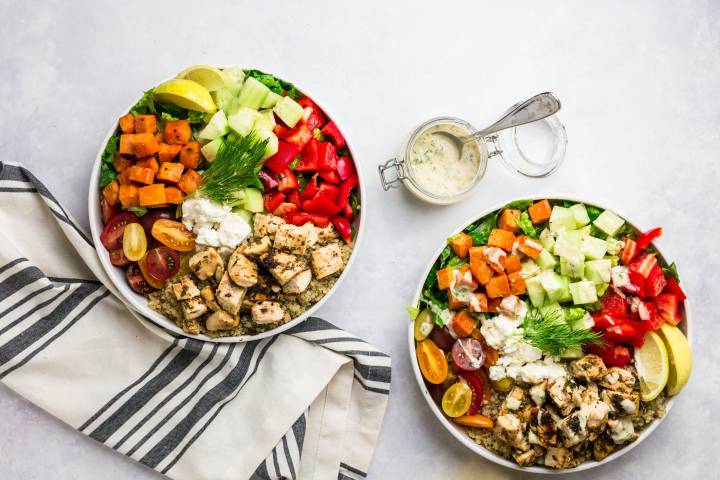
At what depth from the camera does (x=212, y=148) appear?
2686 mm

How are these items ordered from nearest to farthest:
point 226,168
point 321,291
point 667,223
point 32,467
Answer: point 226,168, point 321,291, point 32,467, point 667,223

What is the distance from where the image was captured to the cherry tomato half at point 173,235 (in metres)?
2.71

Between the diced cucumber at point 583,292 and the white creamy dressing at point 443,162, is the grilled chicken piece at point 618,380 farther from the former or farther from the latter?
the white creamy dressing at point 443,162

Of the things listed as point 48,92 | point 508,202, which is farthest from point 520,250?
point 48,92

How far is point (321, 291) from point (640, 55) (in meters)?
2.15

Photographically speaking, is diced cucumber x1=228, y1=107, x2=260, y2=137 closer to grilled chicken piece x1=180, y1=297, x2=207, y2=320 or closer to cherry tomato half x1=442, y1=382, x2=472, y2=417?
grilled chicken piece x1=180, y1=297, x2=207, y2=320

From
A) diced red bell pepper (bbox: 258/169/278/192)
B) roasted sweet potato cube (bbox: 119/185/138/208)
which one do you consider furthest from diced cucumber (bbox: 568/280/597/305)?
roasted sweet potato cube (bbox: 119/185/138/208)

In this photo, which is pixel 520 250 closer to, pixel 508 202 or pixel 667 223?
pixel 508 202

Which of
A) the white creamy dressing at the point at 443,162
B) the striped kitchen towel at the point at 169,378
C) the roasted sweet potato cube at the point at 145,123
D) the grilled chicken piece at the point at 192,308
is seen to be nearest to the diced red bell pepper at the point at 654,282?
the white creamy dressing at the point at 443,162

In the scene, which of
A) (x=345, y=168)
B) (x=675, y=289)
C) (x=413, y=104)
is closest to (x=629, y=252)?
(x=675, y=289)

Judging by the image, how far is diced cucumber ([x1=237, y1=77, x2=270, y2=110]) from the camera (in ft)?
9.02

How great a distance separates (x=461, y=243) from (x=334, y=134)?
794 mm

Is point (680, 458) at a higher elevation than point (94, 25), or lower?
lower

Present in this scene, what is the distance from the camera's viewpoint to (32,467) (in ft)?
10.2
